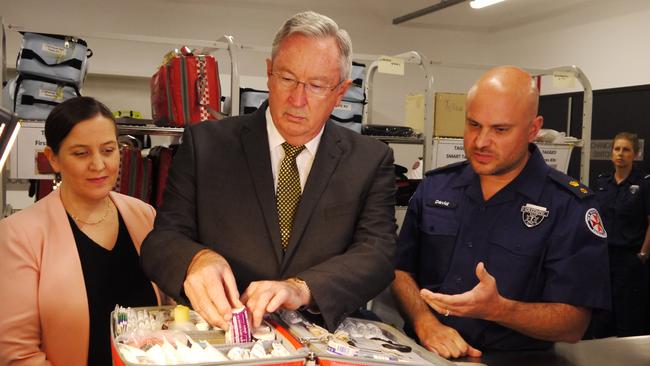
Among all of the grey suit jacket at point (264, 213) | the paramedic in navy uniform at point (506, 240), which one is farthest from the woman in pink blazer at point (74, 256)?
the paramedic in navy uniform at point (506, 240)

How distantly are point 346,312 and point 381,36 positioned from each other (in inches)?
361

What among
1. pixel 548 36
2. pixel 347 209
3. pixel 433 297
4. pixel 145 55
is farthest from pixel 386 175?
pixel 548 36

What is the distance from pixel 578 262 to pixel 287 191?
1.05 metres

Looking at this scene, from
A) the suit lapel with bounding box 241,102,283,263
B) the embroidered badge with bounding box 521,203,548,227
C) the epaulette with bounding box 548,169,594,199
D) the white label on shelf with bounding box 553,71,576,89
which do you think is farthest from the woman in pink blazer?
the white label on shelf with bounding box 553,71,576,89

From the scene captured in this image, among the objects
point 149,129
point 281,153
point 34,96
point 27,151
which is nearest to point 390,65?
point 149,129

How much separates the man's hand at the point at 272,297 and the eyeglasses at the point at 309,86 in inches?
21.6

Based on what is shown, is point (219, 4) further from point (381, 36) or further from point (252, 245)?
point (252, 245)

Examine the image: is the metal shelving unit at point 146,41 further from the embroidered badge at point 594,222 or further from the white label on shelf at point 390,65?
the embroidered badge at point 594,222

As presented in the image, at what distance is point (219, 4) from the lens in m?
9.08

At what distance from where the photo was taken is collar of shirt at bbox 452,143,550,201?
7.27ft

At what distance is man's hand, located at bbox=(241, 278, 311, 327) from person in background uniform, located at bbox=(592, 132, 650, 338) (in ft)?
19.1

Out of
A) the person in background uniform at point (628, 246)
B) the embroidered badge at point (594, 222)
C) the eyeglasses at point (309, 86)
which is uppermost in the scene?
the eyeglasses at point (309, 86)

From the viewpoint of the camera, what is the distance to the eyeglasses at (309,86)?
170cm

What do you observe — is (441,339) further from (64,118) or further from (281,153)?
(64,118)
